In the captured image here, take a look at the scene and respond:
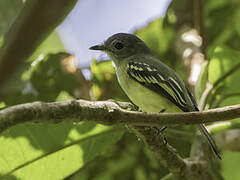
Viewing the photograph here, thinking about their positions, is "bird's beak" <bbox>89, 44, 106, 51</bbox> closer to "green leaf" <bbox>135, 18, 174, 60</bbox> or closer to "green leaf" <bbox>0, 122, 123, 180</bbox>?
"green leaf" <bbox>135, 18, 174, 60</bbox>

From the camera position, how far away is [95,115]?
143cm

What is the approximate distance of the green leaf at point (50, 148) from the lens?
240 centimetres

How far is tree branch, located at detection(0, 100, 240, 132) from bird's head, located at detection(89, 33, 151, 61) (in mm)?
2567

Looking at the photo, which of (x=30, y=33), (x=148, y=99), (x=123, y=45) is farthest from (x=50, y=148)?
(x=30, y=33)

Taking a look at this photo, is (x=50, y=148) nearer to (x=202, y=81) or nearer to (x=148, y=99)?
(x=148, y=99)

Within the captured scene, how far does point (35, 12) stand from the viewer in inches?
16.2

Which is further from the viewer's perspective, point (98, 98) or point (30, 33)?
point (98, 98)

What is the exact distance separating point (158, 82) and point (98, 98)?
83 cm

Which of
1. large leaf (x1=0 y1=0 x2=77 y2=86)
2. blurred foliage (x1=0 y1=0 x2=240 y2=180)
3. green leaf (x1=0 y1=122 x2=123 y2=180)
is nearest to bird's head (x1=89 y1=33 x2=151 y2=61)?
blurred foliage (x1=0 y1=0 x2=240 y2=180)

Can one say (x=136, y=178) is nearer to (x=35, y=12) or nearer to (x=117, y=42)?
(x=117, y=42)

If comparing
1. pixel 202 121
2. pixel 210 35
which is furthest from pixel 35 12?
pixel 210 35

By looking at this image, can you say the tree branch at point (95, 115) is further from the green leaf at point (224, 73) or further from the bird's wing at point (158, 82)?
the green leaf at point (224, 73)

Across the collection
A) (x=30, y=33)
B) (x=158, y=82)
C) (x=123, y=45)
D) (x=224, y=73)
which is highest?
(x=30, y=33)

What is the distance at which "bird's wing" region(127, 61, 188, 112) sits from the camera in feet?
9.33
